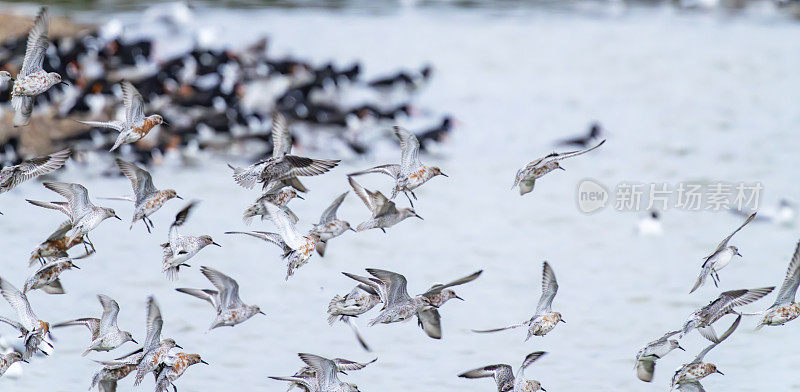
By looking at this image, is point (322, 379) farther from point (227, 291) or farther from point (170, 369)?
point (170, 369)

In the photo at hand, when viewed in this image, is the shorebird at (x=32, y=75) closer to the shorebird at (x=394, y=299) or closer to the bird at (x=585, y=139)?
the shorebird at (x=394, y=299)

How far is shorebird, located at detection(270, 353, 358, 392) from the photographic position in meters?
6.66

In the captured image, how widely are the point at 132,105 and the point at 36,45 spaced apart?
0.68 metres

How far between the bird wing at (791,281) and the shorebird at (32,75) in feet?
15.2

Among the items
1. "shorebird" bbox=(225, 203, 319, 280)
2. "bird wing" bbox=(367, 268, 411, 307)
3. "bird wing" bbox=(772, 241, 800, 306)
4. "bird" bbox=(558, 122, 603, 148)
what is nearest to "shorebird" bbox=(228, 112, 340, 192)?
"shorebird" bbox=(225, 203, 319, 280)

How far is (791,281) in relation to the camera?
23.3 feet

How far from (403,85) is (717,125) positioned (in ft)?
14.6

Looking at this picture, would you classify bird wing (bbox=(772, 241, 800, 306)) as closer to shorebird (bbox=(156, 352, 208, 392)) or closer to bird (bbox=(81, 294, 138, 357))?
shorebird (bbox=(156, 352, 208, 392))

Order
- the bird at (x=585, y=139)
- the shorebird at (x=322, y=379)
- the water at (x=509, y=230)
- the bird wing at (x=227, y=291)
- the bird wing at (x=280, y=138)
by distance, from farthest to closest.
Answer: the bird at (x=585, y=139) < the water at (x=509, y=230) < the bird wing at (x=227, y=291) < the bird wing at (x=280, y=138) < the shorebird at (x=322, y=379)

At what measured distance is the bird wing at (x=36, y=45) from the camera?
727 cm

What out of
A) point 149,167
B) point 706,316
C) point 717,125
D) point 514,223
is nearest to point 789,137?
point 717,125

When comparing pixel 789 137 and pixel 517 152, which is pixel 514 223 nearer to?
pixel 517 152

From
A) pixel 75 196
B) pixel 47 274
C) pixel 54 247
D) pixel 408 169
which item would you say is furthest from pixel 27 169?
pixel 408 169

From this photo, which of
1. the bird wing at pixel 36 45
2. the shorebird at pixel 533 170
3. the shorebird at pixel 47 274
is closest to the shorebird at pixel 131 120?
the bird wing at pixel 36 45
